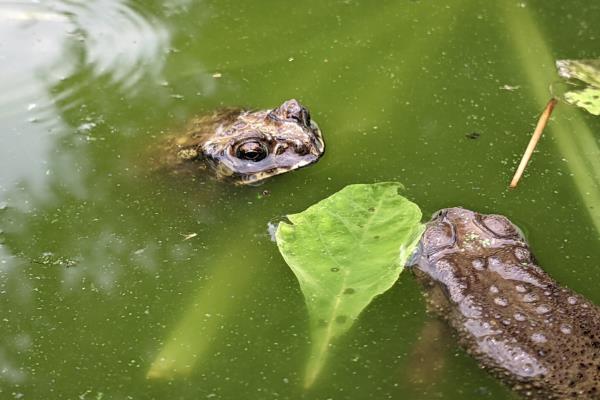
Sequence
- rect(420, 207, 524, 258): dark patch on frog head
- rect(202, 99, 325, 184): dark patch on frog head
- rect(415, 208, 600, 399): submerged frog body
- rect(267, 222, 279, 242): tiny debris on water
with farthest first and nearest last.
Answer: rect(202, 99, 325, 184): dark patch on frog head → rect(267, 222, 279, 242): tiny debris on water → rect(420, 207, 524, 258): dark patch on frog head → rect(415, 208, 600, 399): submerged frog body

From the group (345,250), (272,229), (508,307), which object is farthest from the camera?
(272,229)

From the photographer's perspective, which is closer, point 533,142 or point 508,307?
point 508,307

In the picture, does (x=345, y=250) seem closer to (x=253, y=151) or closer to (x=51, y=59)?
(x=253, y=151)

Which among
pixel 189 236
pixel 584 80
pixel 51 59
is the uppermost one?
pixel 51 59

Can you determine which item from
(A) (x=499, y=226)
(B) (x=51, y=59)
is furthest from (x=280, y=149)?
(B) (x=51, y=59)

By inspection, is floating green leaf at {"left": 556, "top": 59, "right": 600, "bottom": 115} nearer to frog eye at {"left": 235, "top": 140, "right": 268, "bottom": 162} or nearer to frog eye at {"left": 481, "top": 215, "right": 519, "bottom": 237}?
frog eye at {"left": 481, "top": 215, "right": 519, "bottom": 237}

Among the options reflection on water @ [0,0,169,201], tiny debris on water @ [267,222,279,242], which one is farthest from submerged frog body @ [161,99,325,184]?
reflection on water @ [0,0,169,201]

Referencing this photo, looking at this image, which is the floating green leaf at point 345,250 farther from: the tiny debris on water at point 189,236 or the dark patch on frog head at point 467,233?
the tiny debris on water at point 189,236
